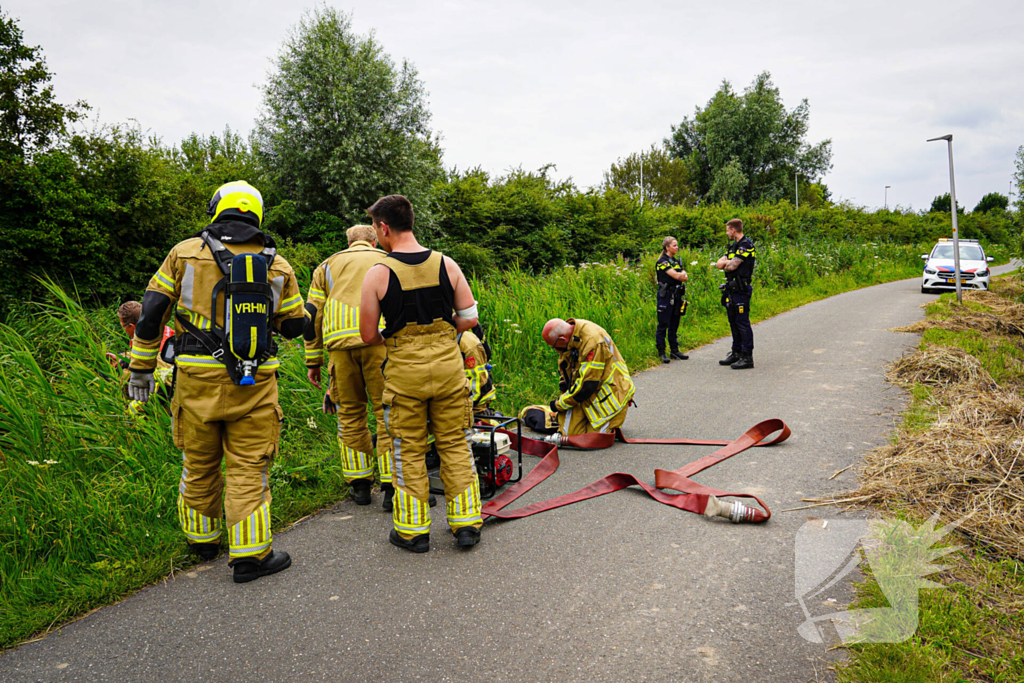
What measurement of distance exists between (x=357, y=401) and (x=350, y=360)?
0.32 m

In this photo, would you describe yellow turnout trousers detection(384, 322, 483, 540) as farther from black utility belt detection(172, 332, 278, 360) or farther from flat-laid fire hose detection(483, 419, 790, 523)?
black utility belt detection(172, 332, 278, 360)

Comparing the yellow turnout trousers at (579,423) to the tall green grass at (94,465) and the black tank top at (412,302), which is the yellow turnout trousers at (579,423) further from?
the black tank top at (412,302)

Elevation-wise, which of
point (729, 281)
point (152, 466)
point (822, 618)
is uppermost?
point (729, 281)

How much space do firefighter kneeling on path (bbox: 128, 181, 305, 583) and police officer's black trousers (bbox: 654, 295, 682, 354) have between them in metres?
7.60

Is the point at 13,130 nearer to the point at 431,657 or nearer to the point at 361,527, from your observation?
the point at 361,527

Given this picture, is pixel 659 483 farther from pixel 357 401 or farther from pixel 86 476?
pixel 86 476

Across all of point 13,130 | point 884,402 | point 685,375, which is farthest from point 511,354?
point 13,130

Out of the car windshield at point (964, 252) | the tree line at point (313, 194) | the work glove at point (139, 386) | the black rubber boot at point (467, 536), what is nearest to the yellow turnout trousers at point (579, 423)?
the black rubber boot at point (467, 536)

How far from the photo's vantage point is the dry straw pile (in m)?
3.78

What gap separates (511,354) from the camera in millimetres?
8727

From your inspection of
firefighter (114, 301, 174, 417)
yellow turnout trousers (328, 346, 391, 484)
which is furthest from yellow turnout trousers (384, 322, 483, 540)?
firefighter (114, 301, 174, 417)

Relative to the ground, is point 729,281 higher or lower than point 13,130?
lower

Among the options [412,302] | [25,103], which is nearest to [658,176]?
[25,103]

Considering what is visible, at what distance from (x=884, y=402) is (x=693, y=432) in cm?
249
